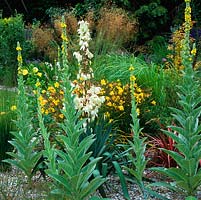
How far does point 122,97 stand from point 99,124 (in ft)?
6.03

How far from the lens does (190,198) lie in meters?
3.54


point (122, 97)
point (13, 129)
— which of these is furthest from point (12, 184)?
point (122, 97)

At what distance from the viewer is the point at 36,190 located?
4223mm

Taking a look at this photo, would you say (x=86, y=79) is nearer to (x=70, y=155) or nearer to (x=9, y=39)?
(x=70, y=155)

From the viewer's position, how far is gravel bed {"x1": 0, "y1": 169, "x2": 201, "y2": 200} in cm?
405

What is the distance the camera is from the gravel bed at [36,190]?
4.05 m

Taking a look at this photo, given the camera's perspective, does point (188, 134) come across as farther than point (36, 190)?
No

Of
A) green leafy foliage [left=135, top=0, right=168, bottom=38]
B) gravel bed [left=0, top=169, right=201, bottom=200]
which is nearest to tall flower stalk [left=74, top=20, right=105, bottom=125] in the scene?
gravel bed [left=0, top=169, right=201, bottom=200]

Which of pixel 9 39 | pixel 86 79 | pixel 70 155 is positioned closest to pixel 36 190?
pixel 70 155

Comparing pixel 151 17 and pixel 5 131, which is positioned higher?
pixel 151 17

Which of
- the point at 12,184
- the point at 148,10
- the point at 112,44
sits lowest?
the point at 12,184

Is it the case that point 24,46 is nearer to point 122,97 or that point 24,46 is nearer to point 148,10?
point 148,10

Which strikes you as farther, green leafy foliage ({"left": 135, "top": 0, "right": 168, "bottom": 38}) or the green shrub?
green leafy foliage ({"left": 135, "top": 0, "right": 168, "bottom": 38})

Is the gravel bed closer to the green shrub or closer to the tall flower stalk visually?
the tall flower stalk
